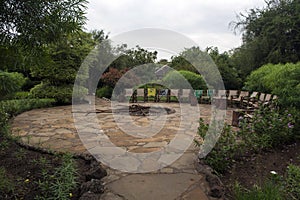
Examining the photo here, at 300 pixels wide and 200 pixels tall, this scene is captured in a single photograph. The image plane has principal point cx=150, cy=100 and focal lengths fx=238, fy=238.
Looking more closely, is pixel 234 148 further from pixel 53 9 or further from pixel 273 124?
pixel 53 9

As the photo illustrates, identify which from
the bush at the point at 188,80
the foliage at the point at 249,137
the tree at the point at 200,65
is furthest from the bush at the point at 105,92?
the foliage at the point at 249,137

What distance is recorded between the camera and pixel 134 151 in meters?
3.30

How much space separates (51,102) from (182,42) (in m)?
5.90

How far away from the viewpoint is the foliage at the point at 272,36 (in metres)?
10.8

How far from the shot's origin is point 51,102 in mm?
8609

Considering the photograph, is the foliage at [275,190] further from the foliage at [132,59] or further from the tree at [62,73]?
the foliage at [132,59]

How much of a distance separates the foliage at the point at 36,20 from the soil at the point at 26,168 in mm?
1140

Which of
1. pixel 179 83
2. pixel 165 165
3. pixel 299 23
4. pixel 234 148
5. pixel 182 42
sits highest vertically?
pixel 299 23

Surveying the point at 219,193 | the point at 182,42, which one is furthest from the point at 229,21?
the point at 219,193

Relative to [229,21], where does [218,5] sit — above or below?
below

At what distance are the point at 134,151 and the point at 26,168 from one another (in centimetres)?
137

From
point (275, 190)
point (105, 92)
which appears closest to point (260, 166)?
point (275, 190)

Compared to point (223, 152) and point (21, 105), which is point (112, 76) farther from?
point (223, 152)

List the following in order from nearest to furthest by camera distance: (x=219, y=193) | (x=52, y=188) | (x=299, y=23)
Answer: (x=52, y=188)
(x=219, y=193)
(x=299, y=23)
